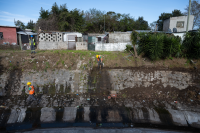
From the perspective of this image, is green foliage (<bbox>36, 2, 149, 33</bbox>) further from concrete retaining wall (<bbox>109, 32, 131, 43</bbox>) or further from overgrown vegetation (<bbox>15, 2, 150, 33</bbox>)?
concrete retaining wall (<bbox>109, 32, 131, 43</bbox>)

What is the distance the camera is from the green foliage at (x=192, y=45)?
10406 millimetres

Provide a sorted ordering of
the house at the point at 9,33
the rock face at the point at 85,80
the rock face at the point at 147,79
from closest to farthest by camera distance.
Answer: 1. the rock face at the point at 85,80
2. the rock face at the point at 147,79
3. the house at the point at 9,33

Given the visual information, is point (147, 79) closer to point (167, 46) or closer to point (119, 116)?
point (167, 46)

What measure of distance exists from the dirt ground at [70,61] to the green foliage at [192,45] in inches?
22.5

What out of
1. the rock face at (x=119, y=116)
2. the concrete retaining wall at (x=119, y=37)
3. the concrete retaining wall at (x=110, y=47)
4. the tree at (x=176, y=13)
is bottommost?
the rock face at (x=119, y=116)

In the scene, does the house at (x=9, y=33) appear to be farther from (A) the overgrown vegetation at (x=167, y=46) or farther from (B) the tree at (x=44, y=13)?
(A) the overgrown vegetation at (x=167, y=46)

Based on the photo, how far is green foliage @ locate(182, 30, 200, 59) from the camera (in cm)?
1041

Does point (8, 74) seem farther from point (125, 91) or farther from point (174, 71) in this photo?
point (174, 71)

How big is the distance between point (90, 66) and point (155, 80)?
5310mm

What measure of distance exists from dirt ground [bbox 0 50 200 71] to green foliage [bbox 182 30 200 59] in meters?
0.57

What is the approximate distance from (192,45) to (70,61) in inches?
413

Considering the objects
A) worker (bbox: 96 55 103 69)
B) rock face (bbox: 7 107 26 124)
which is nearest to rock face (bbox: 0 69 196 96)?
worker (bbox: 96 55 103 69)

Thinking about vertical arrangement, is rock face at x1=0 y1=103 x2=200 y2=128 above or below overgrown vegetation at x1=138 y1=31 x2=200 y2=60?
below

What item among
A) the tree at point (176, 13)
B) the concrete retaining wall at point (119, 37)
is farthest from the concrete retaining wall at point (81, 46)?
the tree at point (176, 13)
